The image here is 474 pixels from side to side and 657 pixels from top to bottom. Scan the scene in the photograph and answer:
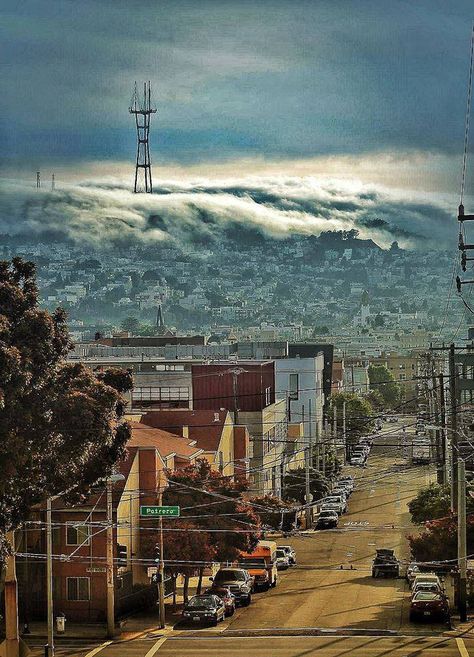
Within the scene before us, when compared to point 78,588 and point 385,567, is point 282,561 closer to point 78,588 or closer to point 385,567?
point 385,567

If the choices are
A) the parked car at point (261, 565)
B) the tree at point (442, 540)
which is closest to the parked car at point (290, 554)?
the parked car at point (261, 565)

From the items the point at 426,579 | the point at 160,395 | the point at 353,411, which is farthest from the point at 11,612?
the point at 353,411

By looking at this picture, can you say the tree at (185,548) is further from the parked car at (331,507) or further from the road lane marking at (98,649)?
the parked car at (331,507)

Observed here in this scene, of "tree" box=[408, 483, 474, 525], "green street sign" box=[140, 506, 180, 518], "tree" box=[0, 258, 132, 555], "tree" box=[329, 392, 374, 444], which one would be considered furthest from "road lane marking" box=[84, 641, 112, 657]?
"tree" box=[329, 392, 374, 444]

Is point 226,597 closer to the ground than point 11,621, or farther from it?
closer to the ground

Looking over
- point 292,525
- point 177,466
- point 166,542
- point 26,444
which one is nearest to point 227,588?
point 166,542

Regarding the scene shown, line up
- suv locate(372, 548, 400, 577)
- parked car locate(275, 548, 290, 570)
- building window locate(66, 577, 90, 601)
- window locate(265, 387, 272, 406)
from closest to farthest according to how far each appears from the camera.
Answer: building window locate(66, 577, 90, 601) → suv locate(372, 548, 400, 577) → parked car locate(275, 548, 290, 570) → window locate(265, 387, 272, 406)

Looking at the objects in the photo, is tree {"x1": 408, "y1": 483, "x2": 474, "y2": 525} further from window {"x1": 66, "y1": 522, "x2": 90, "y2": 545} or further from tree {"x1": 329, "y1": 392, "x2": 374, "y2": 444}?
tree {"x1": 329, "y1": 392, "x2": 374, "y2": 444}
